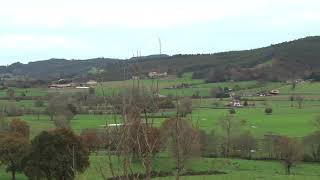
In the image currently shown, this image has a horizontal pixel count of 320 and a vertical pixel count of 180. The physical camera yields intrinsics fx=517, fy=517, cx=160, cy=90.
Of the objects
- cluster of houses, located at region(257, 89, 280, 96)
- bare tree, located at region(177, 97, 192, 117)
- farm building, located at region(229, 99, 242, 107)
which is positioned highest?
bare tree, located at region(177, 97, 192, 117)

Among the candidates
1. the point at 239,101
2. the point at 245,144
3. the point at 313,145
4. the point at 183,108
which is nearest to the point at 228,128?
the point at 245,144

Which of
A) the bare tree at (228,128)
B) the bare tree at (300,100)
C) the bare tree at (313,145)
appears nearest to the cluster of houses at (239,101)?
the bare tree at (300,100)

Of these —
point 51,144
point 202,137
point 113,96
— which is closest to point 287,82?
point 202,137

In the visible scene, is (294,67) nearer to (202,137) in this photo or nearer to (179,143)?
(202,137)

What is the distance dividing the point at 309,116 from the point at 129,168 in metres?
93.5

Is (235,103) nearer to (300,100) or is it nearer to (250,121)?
(300,100)

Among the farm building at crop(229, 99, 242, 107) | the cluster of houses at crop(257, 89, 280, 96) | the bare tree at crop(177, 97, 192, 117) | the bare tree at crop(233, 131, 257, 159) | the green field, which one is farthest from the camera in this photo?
the cluster of houses at crop(257, 89, 280, 96)

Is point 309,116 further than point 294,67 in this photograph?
No

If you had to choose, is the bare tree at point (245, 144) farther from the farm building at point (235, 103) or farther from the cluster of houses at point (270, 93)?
the cluster of houses at point (270, 93)

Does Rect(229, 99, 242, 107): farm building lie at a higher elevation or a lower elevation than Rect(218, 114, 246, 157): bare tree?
higher

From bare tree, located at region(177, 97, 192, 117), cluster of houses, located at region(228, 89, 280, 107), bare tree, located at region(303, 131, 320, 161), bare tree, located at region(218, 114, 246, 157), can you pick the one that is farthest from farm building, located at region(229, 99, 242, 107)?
bare tree, located at region(177, 97, 192, 117)

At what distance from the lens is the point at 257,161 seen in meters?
66.9

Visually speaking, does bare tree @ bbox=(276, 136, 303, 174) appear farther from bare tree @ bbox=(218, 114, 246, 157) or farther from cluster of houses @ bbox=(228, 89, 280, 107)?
cluster of houses @ bbox=(228, 89, 280, 107)

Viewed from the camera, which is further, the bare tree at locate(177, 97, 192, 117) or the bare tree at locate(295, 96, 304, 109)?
the bare tree at locate(295, 96, 304, 109)
